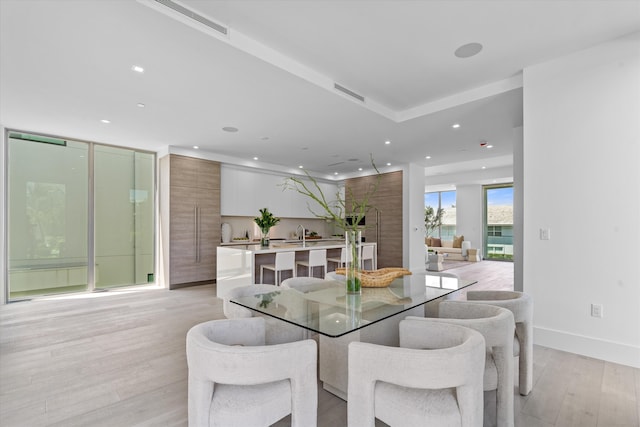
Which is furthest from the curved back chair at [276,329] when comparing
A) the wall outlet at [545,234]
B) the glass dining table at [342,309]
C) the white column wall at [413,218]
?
the white column wall at [413,218]

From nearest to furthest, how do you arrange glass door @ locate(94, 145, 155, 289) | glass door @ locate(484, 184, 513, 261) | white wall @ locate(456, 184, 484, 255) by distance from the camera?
1. glass door @ locate(94, 145, 155, 289)
2. glass door @ locate(484, 184, 513, 261)
3. white wall @ locate(456, 184, 484, 255)

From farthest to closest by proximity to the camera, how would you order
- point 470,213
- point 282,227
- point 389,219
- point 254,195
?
1. point 470,213
2. point 282,227
3. point 389,219
4. point 254,195

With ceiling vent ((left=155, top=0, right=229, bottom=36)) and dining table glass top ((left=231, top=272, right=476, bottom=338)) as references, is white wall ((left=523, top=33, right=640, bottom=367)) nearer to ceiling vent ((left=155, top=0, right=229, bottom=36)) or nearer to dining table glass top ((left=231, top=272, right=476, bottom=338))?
dining table glass top ((left=231, top=272, right=476, bottom=338))

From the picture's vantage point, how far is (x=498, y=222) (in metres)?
10.5

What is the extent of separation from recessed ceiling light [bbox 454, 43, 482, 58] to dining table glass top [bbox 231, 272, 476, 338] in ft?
7.09

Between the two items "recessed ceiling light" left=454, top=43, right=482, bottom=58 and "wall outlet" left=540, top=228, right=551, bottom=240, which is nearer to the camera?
"recessed ceiling light" left=454, top=43, right=482, bottom=58

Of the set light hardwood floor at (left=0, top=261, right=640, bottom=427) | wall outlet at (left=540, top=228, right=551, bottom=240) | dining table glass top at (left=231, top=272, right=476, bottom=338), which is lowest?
light hardwood floor at (left=0, top=261, right=640, bottom=427)

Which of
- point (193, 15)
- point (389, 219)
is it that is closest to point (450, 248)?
point (389, 219)

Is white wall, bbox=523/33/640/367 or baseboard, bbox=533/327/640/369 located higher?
white wall, bbox=523/33/640/367

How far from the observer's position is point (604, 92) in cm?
275

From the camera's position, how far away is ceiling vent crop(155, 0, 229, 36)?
219 cm

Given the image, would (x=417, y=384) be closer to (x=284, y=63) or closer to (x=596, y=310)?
(x=596, y=310)

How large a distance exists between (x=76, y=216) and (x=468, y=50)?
6.44 metres

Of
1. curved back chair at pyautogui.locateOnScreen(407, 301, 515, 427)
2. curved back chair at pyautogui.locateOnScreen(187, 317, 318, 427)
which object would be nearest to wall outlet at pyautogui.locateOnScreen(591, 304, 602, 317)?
curved back chair at pyautogui.locateOnScreen(407, 301, 515, 427)
